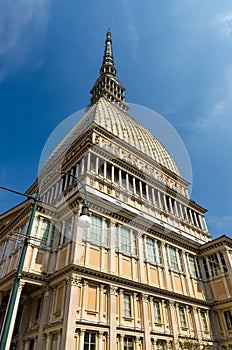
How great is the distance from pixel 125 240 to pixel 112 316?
7170 millimetres

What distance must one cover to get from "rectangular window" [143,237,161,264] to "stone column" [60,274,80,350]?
9050 millimetres

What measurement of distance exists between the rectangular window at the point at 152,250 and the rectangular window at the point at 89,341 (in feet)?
30.7

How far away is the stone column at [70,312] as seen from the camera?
16.5 metres

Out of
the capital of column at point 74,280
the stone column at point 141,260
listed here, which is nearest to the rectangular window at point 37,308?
the capital of column at point 74,280

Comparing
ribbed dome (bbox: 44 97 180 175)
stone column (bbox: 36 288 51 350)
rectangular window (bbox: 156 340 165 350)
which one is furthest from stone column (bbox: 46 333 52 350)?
ribbed dome (bbox: 44 97 180 175)

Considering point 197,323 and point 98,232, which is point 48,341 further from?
point 197,323

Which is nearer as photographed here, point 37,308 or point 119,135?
point 37,308

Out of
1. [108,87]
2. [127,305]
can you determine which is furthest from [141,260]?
[108,87]

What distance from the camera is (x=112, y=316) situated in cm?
1953

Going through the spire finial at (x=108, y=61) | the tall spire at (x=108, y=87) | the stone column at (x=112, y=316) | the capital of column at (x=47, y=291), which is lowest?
the stone column at (x=112, y=316)

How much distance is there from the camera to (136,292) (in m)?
22.4

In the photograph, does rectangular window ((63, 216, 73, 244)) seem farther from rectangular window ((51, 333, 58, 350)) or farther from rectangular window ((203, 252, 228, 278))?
rectangular window ((203, 252, 228, 278))

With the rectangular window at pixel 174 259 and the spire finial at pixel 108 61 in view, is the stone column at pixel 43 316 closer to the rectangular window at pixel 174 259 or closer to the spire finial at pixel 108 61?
the rectangular window at pixel 174 259

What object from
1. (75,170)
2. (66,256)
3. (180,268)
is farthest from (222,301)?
(75,170)
